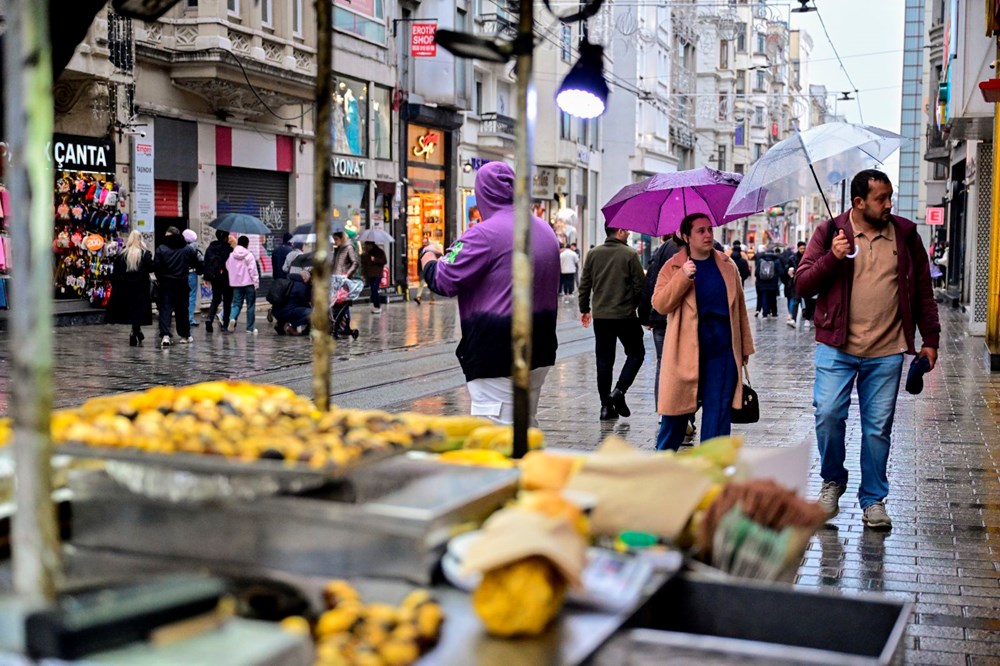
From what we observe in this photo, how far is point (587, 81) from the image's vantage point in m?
4.09

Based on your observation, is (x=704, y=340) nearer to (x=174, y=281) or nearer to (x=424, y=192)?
(x=174, y=281)

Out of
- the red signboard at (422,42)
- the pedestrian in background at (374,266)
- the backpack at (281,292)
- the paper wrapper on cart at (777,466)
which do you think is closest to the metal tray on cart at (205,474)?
the paper wrapper on cart at (777,466)

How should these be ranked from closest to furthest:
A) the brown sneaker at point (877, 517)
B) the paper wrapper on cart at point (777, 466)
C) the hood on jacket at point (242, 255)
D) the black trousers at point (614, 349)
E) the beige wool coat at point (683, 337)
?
the paper wrapper on cart at point (777, 466)
the brown sneaker at point (877, 517)
the beige wool coat at point (683, 337)
the black trousers at point (614, 349)
the hood on jacket at point (242, 255)

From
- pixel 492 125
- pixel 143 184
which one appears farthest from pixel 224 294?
pixel 492 125

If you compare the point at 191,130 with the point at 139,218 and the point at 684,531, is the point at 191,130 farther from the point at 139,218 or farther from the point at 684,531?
the point at 684,531

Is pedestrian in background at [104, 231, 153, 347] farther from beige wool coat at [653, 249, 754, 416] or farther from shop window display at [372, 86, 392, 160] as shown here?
shop window display at [372, 86, 392, 160]

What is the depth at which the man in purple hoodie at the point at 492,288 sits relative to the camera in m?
→ 6.07

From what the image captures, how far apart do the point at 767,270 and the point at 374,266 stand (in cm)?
877

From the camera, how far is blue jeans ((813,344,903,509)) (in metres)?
6.65

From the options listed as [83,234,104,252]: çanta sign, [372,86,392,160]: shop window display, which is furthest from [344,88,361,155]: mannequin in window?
[83,234,104,252]: çanta sign

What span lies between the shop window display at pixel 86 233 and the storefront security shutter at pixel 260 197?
3.93m

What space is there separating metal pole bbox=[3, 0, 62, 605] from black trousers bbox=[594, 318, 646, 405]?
9.21 metres

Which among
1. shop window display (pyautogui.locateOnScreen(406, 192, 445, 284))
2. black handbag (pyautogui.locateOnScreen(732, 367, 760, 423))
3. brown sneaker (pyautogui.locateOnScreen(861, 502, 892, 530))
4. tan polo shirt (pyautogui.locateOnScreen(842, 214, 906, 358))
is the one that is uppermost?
shop window display (pyautogui.locateOnScreen(406, 192, 445, 284))

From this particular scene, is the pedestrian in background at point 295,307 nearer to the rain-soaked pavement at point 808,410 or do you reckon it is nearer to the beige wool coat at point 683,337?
the rain-soaked pavement at point 808,410
